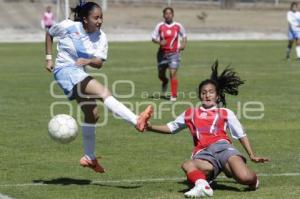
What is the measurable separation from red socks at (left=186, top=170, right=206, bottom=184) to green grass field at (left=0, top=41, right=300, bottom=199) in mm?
185

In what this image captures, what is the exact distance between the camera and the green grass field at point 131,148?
8961 millimetres

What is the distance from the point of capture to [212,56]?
3381cm

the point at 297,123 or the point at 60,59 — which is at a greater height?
the point at 60,59

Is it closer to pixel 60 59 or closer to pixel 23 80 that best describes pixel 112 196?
pixel 60 59

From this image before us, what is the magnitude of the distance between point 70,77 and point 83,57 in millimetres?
380

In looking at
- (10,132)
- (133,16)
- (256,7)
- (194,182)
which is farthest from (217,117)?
(256,7)

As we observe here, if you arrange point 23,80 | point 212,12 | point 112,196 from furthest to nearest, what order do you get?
point 212,12 < point 23,80 < point 112,196

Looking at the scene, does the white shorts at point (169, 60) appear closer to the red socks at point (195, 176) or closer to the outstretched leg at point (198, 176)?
the outstretched leg at point (198, 176)

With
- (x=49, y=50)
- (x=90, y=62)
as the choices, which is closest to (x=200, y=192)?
(x=90, y=62)

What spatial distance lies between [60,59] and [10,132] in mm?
3981

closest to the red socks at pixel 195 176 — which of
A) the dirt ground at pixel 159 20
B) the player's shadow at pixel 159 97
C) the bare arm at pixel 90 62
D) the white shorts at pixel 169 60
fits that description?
the bare arm at pixel 90 62

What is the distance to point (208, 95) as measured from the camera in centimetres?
903

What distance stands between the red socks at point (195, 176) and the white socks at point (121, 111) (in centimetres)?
80

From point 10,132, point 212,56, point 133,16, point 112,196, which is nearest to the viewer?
point 112,196
